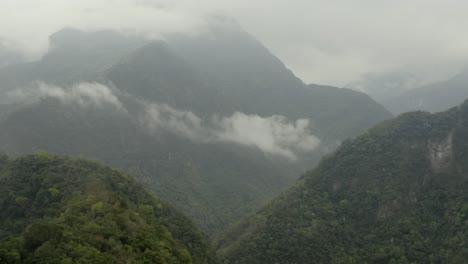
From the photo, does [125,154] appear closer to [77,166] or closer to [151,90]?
[151,90]

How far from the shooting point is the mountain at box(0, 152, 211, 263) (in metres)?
42.7

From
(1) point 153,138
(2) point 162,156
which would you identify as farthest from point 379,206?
(1) point 153,138

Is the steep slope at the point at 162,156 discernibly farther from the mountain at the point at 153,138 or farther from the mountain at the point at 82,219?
the mountain at the point at 82,219

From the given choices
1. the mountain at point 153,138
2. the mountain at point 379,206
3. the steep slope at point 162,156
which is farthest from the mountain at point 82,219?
the steep slope at point 162,156

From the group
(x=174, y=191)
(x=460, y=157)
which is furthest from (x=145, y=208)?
(x=174, y=191)

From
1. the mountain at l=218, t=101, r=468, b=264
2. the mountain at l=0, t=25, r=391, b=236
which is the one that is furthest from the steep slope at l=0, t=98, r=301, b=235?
the mountain at l=218, t=101, r=468, b=264

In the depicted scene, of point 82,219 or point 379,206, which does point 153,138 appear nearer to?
point 379,206

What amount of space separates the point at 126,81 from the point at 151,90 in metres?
10.6

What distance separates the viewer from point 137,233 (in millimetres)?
50969

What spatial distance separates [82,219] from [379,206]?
55.4 meters

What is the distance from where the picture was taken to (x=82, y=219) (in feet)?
166

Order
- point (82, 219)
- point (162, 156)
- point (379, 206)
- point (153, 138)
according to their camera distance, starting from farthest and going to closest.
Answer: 1. point (153, 138)
2. point (162, 156)
3. point (379, 206)
4. point (82, 219)

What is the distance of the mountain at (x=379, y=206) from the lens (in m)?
77.8

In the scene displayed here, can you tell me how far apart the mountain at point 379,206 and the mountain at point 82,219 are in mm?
18342
